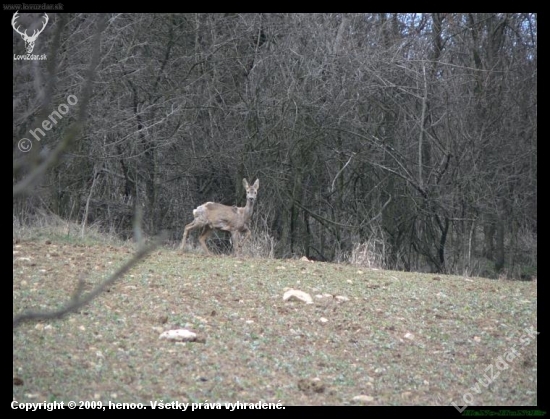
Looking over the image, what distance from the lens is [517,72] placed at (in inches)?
788

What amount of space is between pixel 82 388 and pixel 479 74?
16966mm

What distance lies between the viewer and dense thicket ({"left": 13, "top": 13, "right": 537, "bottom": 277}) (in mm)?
16625

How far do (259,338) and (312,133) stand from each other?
10688 millimetres

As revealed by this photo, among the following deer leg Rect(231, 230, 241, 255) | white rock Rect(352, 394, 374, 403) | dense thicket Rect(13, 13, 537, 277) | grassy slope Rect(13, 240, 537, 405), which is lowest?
white rock Rect(352, 394, 374, 403)

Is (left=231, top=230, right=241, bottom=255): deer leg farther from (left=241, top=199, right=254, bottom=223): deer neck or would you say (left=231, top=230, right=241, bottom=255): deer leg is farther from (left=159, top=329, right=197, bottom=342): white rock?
(left=159, top=329, right=197, bottom=342): white rock

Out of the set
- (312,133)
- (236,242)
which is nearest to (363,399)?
(236,242)

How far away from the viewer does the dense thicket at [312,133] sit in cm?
1662

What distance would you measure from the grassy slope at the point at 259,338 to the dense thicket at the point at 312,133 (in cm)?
649

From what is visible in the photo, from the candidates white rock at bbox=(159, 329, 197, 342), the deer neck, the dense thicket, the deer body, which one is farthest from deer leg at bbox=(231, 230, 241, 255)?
white rock at bbox=(159, 329, 197, 342)
